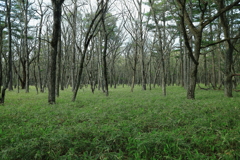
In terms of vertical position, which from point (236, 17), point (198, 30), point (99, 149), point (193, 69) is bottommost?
point (99, 149)

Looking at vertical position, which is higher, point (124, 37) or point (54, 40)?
point (124, 37)

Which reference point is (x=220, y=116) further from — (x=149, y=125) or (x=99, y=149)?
(x=99, y=149)

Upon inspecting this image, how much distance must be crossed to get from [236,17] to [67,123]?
17982mm

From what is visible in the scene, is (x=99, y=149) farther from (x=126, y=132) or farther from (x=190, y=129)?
(x=190, y=129)

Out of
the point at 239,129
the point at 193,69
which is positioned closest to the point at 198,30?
the point at 193,69

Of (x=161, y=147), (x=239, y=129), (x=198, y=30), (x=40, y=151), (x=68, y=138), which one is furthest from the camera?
(x=198, y=30)

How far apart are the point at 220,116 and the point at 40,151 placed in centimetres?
471

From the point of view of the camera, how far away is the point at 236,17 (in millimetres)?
14438

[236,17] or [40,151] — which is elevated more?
[236,17]

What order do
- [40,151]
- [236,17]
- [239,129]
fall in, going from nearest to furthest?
[40,151], [239,129], [236,17]

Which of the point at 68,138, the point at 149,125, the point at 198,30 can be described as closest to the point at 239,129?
the point at 149,125

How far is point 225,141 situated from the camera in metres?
2.81

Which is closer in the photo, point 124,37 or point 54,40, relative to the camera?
point 54,40

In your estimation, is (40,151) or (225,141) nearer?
(40,151)
